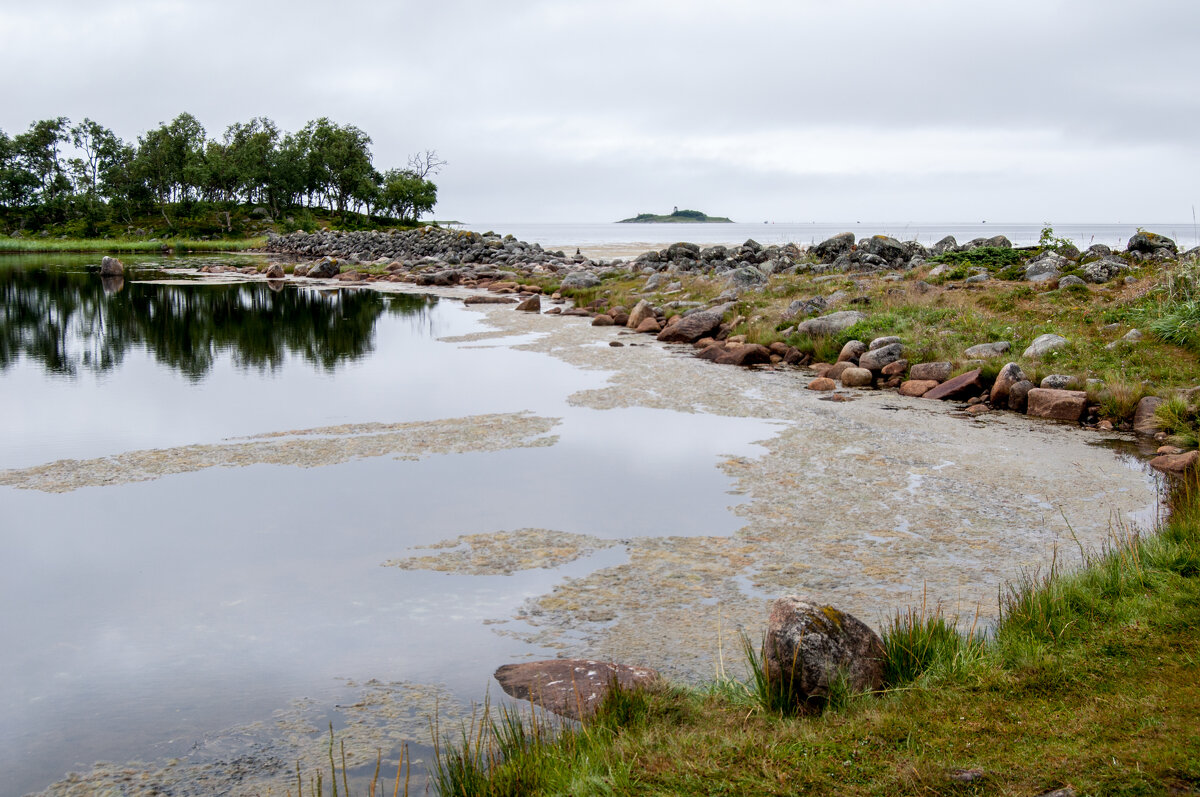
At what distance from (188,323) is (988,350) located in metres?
25.9

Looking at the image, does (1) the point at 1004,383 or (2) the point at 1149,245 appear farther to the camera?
(2) the point at 1149,245

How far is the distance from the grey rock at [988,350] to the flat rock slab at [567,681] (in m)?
13.1

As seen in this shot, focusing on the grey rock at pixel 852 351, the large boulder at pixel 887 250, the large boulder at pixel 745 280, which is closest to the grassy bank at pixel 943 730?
the grey rock at pixel 852 351

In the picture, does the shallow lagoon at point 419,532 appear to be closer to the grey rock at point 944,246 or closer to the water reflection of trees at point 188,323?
A: the water reflection of trees at point 188,323

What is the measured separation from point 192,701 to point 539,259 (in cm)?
4961

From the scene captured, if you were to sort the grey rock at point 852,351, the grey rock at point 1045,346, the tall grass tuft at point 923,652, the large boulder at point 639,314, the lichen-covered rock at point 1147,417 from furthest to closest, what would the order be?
the large boulder at point 639,314 < the grey rock at point 852,351 < the grey rock at point 1045,346 < the lichen-covered rock at point 1147,417 < the tall grass tuft at point 923,652

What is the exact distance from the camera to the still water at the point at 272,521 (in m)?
5.85

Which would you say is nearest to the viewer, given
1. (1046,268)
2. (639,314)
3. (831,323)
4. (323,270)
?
(831,323)

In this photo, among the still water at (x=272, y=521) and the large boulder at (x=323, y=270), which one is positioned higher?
the large boulder at (x=323, y=270)

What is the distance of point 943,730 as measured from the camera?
4.45 meters

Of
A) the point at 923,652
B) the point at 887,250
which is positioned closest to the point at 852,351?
the point at 923,652

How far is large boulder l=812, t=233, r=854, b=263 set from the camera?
116 ft

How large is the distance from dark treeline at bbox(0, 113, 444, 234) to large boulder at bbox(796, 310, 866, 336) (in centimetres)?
9348

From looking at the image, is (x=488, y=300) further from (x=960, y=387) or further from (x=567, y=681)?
(x=567, y=681)
